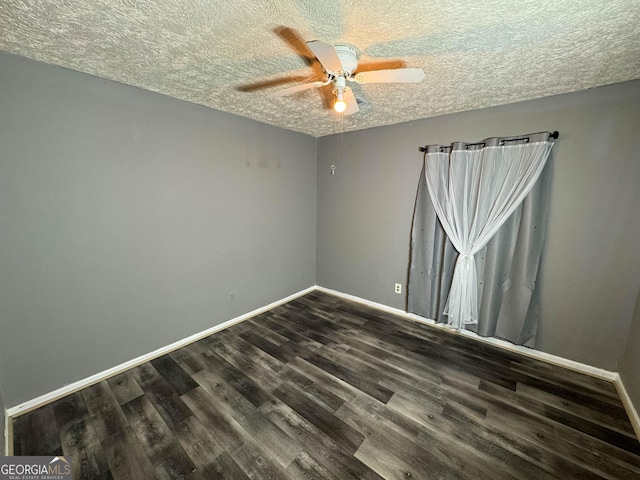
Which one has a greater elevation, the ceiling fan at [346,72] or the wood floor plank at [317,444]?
the ceiling fan at [346,72]

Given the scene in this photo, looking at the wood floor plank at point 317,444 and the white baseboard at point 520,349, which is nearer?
the wood floor plank at point 317,444

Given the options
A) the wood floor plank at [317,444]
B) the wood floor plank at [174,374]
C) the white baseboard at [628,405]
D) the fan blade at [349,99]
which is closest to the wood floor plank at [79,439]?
the wood floor plank at [174,374]

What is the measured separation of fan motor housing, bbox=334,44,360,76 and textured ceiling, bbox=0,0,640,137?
5 cm

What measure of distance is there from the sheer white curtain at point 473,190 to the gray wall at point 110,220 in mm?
2113

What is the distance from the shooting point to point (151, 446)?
4.79 ft

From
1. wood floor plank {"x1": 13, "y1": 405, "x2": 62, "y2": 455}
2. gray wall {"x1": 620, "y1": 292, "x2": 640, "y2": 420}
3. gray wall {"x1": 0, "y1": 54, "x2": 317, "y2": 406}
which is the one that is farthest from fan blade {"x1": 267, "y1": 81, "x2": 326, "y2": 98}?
gray wall {"x1": 620, "y1": 292, "x2": 640, "y2": 420}

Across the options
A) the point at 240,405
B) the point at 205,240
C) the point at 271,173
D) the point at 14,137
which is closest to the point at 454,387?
the point at 240,405

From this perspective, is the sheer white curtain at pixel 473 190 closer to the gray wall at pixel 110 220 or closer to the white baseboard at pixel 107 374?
the gray wall at pixel 110 220

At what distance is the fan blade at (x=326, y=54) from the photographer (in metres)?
1.10

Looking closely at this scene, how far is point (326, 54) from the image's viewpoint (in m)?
1.19

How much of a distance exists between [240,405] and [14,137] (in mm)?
2348

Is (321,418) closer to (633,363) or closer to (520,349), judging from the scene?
(520,349)

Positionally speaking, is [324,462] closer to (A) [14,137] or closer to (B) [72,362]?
(B) [72,362]

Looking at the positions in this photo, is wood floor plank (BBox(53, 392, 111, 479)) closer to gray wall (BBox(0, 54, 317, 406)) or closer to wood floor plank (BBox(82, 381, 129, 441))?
wood floor plank (BBox(82, 381, 129, 441))
